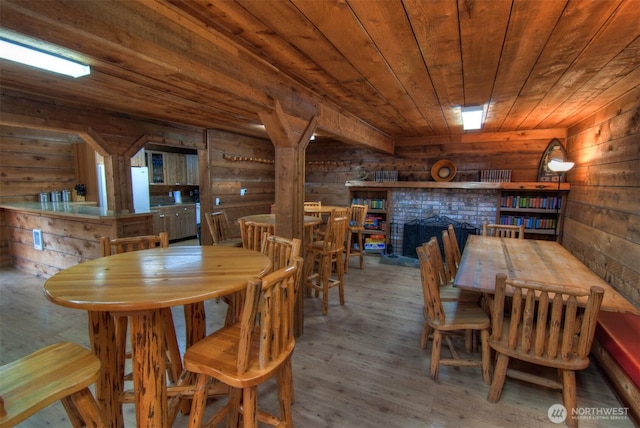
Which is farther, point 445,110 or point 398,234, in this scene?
point 398,234

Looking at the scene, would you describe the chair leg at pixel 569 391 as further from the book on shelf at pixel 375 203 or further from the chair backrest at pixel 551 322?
the book on shelf at pixel 375 203

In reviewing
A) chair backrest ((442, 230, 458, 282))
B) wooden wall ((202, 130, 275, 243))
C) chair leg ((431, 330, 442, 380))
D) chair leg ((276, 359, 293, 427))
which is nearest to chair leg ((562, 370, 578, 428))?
chair leg ((431, 330, 442, 380))

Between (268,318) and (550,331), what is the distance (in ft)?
5.07

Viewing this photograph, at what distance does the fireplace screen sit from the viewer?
5.25m

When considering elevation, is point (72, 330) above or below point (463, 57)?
below

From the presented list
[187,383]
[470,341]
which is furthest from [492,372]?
[187,383]

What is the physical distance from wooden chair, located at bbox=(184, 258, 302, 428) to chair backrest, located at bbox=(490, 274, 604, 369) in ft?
4.03

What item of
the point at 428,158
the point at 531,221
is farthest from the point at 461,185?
the point at 531,221

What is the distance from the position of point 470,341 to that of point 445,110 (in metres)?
2.33

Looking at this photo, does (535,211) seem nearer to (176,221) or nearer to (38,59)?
(38,59)

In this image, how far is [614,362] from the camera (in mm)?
1994

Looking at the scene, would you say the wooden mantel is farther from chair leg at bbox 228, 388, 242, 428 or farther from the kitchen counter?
chair leg at bbox 228, 388, 242, 428

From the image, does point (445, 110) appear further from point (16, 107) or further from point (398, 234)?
point (16, 107)

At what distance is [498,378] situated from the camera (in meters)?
1.95
